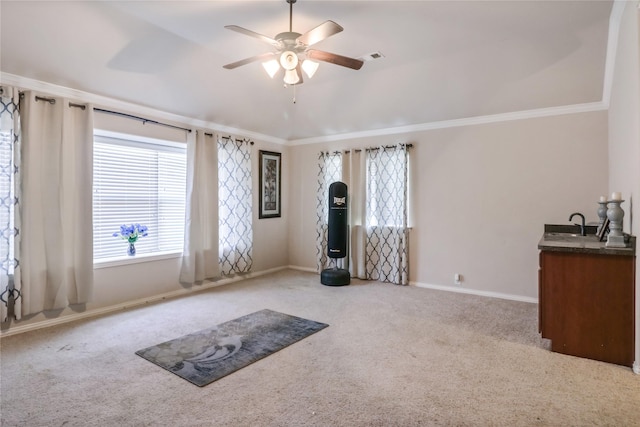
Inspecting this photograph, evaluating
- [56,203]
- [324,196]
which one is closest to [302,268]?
[324,196]

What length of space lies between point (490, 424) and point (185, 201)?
4.12 m

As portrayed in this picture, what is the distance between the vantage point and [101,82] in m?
3.60

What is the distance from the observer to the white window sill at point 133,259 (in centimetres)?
389

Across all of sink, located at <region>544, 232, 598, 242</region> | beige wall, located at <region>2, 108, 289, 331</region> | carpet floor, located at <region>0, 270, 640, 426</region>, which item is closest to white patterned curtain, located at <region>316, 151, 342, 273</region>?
beige wall, located at <region>2, 108, 289, 331</region>

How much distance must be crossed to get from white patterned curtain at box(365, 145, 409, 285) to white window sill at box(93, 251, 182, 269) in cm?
284

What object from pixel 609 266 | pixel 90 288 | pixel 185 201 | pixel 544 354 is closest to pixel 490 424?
pixel 544 354

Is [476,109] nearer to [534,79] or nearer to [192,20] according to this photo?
[534,79]

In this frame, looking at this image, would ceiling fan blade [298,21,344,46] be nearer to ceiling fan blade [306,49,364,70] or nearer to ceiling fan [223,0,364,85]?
ceiling fan [223,0,364,85]

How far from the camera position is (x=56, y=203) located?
11.2 ft

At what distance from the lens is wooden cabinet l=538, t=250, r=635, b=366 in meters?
2.58

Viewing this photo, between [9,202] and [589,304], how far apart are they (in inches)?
195

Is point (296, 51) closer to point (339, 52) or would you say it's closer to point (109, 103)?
point (339, 52)

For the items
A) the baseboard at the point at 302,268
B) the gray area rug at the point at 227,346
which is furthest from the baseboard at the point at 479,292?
the gray area rug at the point at 227,346

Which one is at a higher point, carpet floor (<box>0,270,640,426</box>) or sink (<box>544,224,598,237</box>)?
sink (<box>544,224,598,237</box>)
